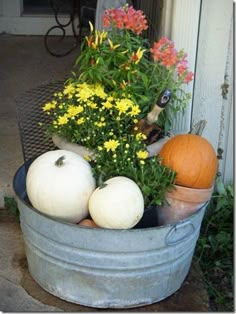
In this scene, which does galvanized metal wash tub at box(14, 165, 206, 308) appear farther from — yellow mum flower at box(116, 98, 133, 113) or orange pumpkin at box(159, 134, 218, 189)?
yellow mum flower at box(116, 98, 133, 113)

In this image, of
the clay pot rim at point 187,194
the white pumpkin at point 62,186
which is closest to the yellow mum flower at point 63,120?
the white pumpkin at point 62,186

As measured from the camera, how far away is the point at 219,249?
2.91 metres

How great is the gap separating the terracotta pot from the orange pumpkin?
0.04 meters

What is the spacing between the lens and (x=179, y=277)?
2529 millimetres

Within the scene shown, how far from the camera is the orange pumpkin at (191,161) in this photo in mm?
2432

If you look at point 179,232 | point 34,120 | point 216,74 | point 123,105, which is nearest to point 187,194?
point 179,232

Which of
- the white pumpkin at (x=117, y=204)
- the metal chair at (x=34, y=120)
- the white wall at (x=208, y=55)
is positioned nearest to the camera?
the white pumpkin at (x=117, y=204)

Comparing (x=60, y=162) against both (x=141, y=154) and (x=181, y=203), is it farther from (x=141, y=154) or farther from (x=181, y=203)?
(x=181, y=203)

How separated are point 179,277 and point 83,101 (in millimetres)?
813

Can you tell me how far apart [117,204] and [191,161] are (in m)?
0.37

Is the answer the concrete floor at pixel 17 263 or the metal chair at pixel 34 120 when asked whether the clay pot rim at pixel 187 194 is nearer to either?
the concrete floor at pixel 17 263

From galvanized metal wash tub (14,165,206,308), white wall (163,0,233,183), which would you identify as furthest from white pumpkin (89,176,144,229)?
white wall (163,0,233,183)

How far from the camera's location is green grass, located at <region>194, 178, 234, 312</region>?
2709 mm

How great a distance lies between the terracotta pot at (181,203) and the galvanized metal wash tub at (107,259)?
52 mm
